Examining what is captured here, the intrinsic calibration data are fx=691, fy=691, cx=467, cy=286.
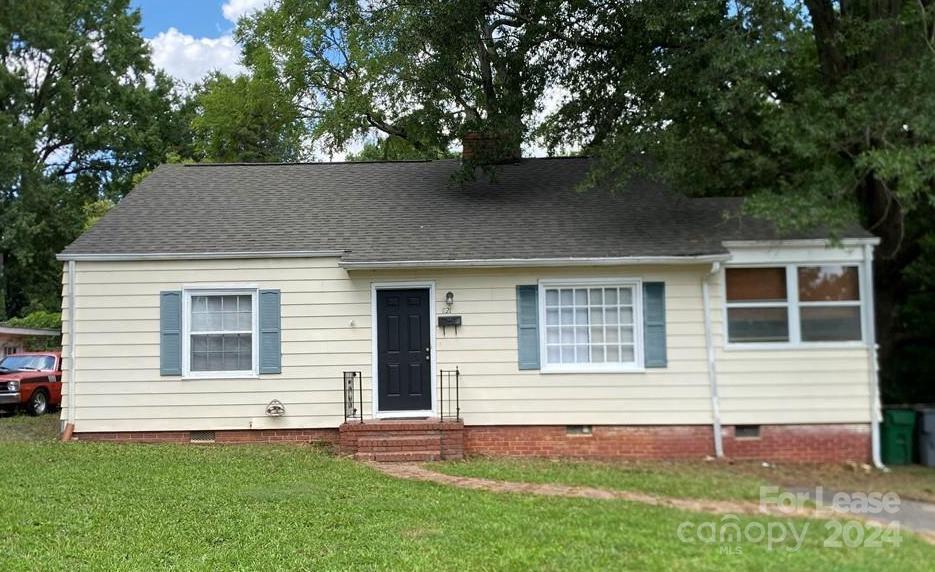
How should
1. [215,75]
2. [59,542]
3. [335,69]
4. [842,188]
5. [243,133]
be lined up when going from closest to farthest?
Result: [59,542]
[842,188]
[335,69]
[243,133]
[215,75]

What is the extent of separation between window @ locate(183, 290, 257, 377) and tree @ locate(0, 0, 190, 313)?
22.9 m

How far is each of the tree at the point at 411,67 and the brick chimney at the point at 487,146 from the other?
0.09 metres

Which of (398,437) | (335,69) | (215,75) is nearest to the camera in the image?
(398,437)

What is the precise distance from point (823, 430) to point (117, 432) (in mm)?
9994

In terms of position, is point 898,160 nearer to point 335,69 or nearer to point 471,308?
point 471,308

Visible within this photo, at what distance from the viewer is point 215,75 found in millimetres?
29484

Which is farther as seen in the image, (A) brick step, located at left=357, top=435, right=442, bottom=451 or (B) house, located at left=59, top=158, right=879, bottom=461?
(B) house, located at left=59, top=158, right=879, bottom=461

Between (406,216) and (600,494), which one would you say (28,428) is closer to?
(406,216)

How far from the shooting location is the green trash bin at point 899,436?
31.0 ft

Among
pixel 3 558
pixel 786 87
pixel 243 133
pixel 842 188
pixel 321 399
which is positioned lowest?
pixel 3 558

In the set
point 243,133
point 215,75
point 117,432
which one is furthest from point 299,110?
point 117,432

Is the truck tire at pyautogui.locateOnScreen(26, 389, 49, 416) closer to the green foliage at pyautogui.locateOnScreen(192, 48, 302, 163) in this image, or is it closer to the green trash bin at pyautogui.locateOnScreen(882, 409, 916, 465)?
the green foliage at pyautogui.locateOnScreen(192, 48, 302, 163)

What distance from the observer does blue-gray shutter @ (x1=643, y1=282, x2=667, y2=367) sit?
9.70 m

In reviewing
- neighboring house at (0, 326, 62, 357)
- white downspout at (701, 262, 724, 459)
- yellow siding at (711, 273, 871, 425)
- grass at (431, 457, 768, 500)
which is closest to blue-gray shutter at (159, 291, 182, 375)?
grass at (431, 457, 768, 500)
